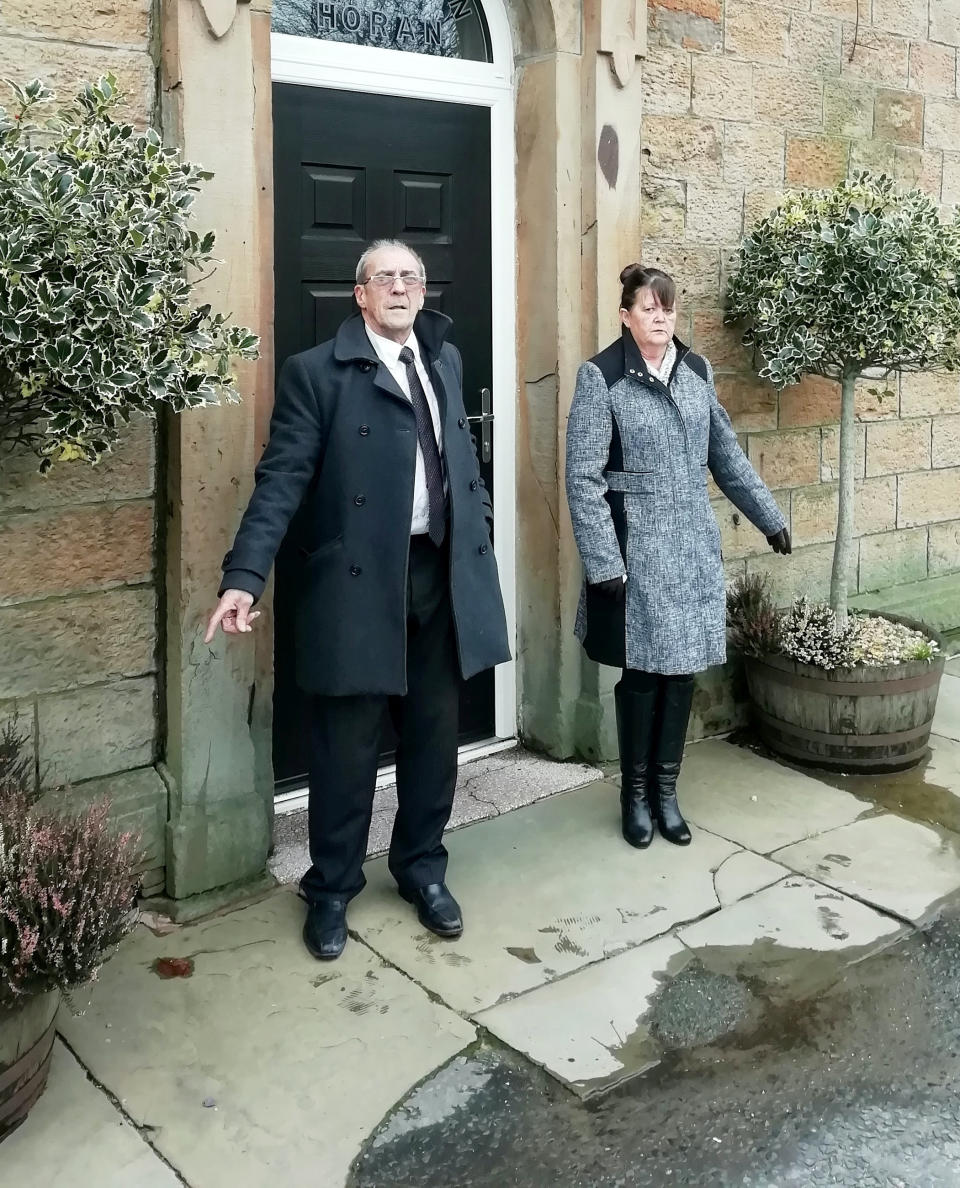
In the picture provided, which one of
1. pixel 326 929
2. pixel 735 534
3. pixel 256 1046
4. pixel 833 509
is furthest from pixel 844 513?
pixel 256 1046

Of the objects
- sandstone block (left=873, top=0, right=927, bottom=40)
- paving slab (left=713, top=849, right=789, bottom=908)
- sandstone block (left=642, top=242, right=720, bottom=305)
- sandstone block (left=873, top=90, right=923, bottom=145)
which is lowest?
paving slab (left=713, top=849, right=789, bottom=908)

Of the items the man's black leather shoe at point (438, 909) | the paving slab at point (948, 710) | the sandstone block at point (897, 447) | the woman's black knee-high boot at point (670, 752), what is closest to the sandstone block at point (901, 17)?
the sandstone block at point (897, 447)

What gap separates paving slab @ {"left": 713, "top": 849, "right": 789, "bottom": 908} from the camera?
3.84m

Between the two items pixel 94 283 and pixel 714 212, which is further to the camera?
pixel 714 212

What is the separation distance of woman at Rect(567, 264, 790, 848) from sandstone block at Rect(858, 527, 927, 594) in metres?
2.13

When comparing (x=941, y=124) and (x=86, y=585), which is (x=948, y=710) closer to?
(x=941, y=124)

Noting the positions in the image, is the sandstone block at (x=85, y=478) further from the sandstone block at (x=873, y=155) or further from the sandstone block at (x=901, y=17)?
the sandstone block at (x=901, y=17)

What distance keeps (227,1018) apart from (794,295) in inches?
129

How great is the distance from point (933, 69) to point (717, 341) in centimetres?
205

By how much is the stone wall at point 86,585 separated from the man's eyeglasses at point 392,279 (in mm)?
842

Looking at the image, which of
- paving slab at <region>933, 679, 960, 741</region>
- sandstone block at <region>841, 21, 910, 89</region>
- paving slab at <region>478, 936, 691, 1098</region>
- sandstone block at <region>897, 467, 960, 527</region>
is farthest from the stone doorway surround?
sandstone block at <region>897, 467, 960, 527</region>

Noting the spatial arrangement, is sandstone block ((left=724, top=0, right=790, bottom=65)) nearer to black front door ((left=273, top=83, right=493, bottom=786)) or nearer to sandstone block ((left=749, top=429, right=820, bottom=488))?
black front door ((left=273, top=83, right=493, bottom=786))

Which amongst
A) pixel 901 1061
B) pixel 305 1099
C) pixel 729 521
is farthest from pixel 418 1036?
pixel 729 521

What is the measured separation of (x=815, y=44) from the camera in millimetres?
5340
